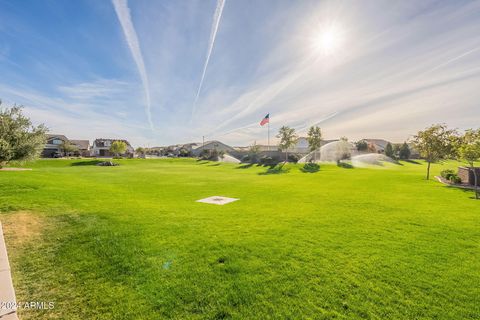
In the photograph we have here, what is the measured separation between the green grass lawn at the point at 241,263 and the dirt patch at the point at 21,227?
1.2 inches

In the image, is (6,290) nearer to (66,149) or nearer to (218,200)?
(218,200)

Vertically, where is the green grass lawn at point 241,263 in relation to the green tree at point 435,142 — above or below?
below

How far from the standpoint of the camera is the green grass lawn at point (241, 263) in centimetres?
408

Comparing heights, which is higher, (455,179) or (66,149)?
(66,149)

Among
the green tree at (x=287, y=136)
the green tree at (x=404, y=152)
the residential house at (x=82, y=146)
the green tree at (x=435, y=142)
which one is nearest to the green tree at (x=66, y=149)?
the residential house at (x=82, y=146)

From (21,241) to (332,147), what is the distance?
68.7 m

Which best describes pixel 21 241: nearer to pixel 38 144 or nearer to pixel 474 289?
pixel 38 144

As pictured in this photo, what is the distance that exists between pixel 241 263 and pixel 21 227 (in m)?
8.12

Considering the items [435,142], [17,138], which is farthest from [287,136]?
[17,138]

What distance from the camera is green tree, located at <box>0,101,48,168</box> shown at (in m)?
12.2

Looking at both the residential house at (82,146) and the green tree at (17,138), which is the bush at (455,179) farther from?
the residential house at (82,146)

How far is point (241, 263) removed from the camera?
18.1 feet

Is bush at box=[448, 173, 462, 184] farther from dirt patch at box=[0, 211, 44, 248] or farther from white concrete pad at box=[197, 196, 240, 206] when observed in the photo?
dirt patch at box=[0, 211, 44, 248]

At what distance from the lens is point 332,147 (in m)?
65.8
